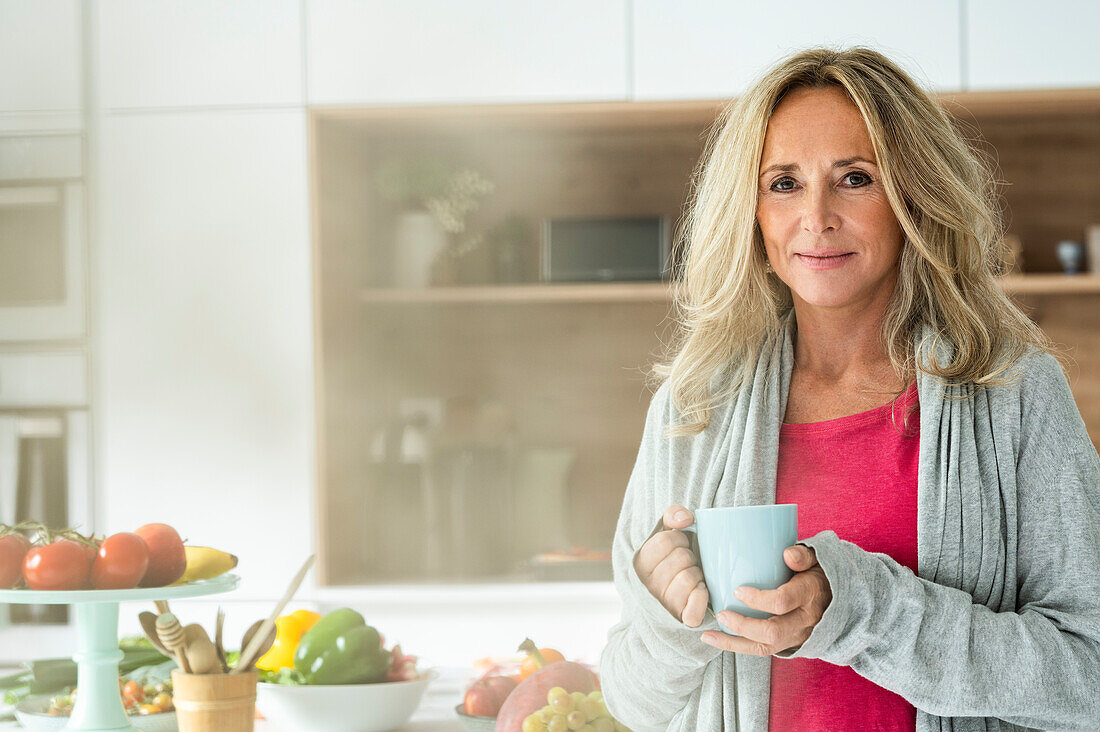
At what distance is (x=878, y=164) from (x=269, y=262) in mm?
1409

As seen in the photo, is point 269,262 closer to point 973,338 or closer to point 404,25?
point 404,25

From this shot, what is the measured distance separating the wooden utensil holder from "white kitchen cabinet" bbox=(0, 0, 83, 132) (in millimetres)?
1524

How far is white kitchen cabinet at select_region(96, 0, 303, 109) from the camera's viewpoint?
198 cm

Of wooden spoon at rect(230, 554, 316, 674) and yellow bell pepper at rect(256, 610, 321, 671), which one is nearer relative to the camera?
wooden spoon at rect(230, 554, 316, 674)

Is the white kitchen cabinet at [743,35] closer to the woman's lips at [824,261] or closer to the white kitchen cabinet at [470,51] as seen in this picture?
the white kitchen cabinet at [470,51]

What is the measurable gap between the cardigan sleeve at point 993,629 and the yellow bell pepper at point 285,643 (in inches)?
26.4

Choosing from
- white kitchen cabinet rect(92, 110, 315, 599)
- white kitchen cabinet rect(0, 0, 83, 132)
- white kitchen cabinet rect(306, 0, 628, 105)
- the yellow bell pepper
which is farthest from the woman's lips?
white kitchen cabinet rect(0, 0, 83, 132)

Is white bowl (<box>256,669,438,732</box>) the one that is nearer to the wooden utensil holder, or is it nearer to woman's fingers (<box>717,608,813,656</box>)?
the wooden utensil holder

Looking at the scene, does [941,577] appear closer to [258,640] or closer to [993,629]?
[993,629]

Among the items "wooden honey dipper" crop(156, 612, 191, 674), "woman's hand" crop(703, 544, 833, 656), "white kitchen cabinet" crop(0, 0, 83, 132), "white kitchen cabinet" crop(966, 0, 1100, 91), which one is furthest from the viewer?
"white kitchen cabinet" crop(0, 0, 83, 132)

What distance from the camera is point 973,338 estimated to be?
2.75 feet

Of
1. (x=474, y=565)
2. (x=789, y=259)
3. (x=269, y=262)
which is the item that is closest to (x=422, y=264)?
(x=269, y=262)

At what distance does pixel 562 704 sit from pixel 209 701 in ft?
1.06

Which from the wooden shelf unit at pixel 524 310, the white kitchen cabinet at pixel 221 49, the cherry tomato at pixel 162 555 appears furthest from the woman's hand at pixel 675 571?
the white kitchen cabinet at pixel 221 49
